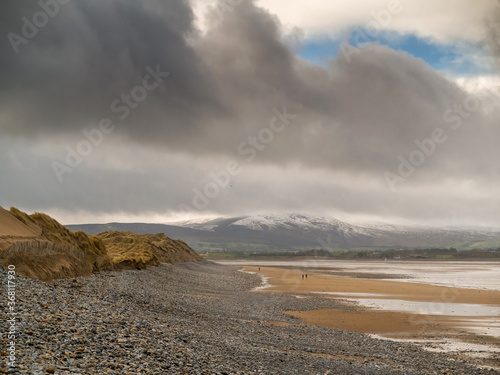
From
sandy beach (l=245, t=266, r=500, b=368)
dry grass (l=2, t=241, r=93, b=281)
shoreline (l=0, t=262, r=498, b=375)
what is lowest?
sandy beach (l=245, t=266, r=500, b=368)

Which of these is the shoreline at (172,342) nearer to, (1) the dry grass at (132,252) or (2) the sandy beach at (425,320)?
(2) the sandy beach at (425,320)

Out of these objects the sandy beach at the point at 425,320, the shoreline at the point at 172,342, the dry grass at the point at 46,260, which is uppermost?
the dry grass at the point at 46,260

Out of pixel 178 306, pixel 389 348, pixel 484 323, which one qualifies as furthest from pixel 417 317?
pixel 178 306

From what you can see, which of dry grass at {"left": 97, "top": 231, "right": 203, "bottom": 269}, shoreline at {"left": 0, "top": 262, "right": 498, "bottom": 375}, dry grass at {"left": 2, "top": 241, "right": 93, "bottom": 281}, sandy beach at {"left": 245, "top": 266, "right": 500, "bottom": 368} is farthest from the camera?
dry grass at {"left": 97, "top": 231, "right": 203, "bottom": 269}

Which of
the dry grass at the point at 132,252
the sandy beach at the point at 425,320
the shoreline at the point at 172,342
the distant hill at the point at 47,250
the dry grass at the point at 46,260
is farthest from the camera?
the dry grass at the point at 132,252

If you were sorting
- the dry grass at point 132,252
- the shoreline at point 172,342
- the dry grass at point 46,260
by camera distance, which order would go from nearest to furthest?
the shoreline at point 172,342 → the dry grass at point 46,260 → the dry grass at point 132,252

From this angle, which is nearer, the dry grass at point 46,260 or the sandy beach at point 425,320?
the dry grass at point 46,260

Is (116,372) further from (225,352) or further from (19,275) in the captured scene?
(19,275)

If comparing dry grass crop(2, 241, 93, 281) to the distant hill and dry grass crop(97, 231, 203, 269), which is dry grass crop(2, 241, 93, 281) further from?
dry grass crop(97, 231, 203, 269)

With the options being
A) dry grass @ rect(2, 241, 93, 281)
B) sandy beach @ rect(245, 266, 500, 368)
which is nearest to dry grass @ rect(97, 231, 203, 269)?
dry grass @ rect(2, 241, 93, 281)

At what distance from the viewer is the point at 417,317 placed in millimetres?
34500

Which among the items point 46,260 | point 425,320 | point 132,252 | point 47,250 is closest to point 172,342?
point 46,260

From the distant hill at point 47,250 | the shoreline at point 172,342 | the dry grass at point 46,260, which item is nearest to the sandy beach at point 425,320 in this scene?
the shoreline at point 172,342

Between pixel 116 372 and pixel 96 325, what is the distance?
4.48m
